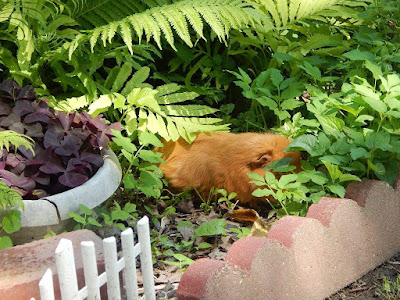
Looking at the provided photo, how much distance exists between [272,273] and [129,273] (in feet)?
2.30

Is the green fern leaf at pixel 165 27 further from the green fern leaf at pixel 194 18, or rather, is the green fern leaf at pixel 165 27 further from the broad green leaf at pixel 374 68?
the broad green leaf at pixel 374 68

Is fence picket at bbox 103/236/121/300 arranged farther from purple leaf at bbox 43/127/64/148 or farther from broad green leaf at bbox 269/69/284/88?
broad green leaf at bbox 269/69/284/88

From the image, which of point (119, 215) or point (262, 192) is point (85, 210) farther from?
point (262, 192)

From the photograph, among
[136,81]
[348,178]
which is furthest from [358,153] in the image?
[136,81]

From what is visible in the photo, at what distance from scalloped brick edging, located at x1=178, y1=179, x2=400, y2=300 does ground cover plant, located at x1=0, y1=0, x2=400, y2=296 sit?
5.7 inches

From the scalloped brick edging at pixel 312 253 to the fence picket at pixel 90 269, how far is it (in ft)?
1.48

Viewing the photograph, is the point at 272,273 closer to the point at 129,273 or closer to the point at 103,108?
the point at 129,273

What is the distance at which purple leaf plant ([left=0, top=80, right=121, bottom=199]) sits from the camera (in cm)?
323

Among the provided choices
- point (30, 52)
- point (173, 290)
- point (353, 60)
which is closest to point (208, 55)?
point (353, 60)

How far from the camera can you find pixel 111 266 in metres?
2.38

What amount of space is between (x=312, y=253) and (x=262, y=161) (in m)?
0.78

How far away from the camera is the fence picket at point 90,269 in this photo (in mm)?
2256

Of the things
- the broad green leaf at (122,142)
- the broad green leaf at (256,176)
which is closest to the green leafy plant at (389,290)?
the broad green leaf at (256,176)

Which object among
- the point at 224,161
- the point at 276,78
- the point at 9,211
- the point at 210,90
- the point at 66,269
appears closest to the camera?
the point at 66,269
